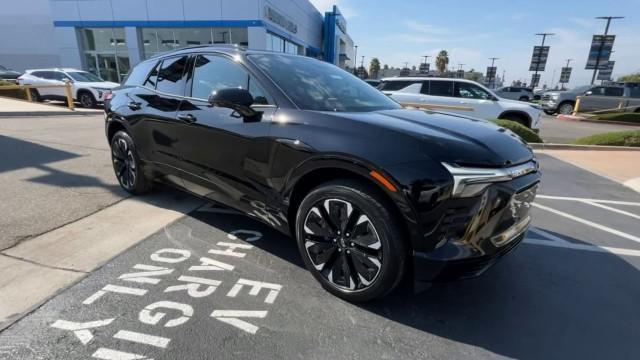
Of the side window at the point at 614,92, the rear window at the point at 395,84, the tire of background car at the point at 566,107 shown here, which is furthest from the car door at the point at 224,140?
the side window at the point at 614,92

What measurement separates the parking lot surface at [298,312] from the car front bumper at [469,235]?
182 mm

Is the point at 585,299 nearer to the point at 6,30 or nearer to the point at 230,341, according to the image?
the point at 230,341

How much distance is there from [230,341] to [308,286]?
29.4 inches

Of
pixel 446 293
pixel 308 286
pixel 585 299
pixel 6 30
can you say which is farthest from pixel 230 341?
pixel 6 30

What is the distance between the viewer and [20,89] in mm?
16266

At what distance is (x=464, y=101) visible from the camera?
35.1 ft

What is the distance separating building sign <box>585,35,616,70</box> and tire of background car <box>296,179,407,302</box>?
41.9 m

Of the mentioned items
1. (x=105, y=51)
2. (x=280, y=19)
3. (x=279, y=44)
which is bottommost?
(x=105, y=51)

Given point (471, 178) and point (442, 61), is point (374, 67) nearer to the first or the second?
point (442, 61)

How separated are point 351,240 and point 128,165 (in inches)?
129

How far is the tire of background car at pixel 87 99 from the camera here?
48.7 feet

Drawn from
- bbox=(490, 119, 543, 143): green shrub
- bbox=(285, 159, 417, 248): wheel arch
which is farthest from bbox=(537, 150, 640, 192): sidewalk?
bbox=(285, 159, 417, 248): wheel arch

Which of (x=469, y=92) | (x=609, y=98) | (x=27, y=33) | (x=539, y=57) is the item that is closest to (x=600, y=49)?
(x=539, y=57)

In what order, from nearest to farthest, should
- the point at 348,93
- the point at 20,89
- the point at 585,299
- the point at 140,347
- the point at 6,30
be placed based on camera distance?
1. the point at 140,347
2. the point at 585,299
3. the point at 348,93
4. the point at 20,89
5. the point at 6,30
